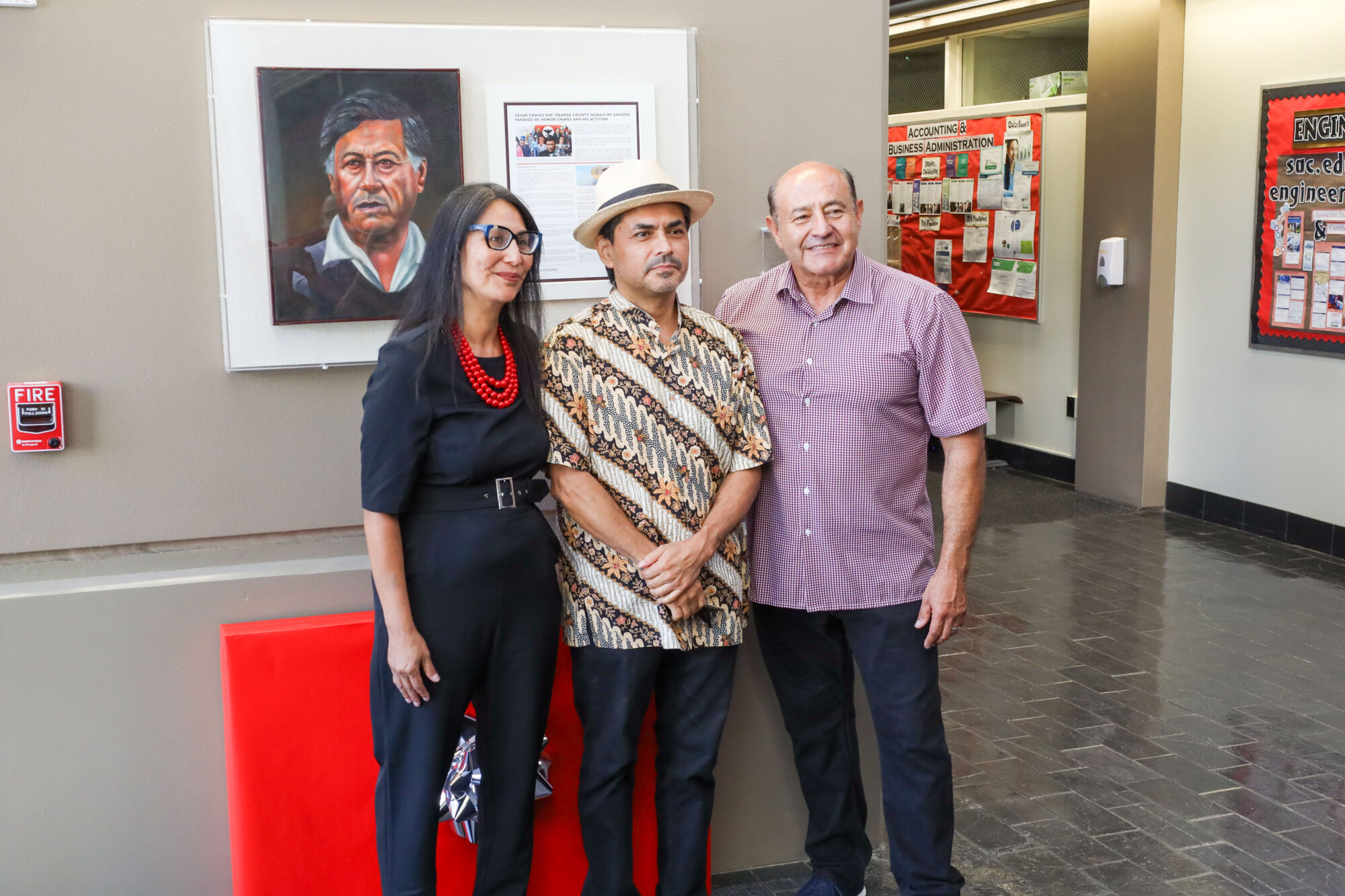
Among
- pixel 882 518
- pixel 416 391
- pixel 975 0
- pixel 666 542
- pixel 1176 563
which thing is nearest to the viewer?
pixel 416 391

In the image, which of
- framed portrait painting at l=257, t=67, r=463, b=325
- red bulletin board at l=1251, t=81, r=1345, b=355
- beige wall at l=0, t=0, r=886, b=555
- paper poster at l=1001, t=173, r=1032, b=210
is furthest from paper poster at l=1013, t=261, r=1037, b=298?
framed portrait painting at l=257, t=67, r=463, b=325

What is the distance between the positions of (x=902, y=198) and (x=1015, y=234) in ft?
5.55

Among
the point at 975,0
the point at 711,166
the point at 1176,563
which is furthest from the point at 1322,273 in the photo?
the point at 711,166

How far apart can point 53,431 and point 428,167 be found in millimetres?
1080

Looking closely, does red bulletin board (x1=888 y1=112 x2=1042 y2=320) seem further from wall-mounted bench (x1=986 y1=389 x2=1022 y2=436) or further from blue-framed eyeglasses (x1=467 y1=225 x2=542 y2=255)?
blue-framed eyeglasses (x1=467 y1=225 x2=542 y2=255)

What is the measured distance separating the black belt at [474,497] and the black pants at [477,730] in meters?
0.20

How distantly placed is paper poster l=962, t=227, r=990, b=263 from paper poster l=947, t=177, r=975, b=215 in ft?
0.56

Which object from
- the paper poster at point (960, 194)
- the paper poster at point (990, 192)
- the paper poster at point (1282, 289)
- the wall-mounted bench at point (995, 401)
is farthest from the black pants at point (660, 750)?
the paper poster at point (960, 194)

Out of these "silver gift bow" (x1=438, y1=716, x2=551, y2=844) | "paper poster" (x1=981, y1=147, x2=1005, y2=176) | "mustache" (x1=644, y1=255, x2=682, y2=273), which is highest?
"paper poster" (x1=981, y1=147, x2=1005, y2=176)

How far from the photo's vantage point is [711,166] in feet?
11.1

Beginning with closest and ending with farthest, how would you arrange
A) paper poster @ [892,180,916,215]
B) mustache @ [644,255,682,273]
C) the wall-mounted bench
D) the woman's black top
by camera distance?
1. the woman's black top
2. mustache @ [644,255,682,273]
3. the wall-mounted bench
4. paper poster @ [892,180,916,215]

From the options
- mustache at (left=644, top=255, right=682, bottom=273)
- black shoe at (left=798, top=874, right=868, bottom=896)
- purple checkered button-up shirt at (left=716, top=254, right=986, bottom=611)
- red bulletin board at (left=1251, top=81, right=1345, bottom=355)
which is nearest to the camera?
mustache at (left=644, top=255, right=682, bottom=273)

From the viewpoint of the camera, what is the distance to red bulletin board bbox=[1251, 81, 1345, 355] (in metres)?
6.64

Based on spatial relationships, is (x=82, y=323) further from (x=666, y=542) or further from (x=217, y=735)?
(x=666, y=542)
